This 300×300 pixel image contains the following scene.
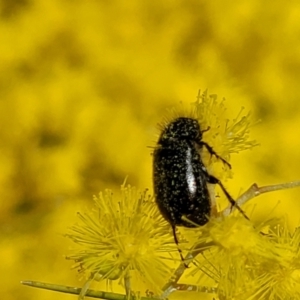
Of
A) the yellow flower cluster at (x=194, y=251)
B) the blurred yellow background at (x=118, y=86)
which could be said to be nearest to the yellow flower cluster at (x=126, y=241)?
the yellow flower cluster at (x=194, y=251)

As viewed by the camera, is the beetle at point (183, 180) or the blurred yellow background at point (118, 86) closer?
the beetle at point (183, 180)

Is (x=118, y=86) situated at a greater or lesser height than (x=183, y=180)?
greater

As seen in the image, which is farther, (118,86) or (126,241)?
(118,86)

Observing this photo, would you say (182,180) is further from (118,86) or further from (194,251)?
(118,86)

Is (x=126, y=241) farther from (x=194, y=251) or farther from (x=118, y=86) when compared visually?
(x=118, y=86)

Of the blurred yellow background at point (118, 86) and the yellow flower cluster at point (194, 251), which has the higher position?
the blurred yellow background at point (118, 86)

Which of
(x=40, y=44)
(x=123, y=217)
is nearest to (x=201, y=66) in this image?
(x=40, y=44)

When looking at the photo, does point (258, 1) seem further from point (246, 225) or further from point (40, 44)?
point (246, 225)

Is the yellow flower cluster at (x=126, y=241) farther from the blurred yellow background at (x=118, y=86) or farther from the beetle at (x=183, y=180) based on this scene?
the blurred yellow background at (x=118, y=86)

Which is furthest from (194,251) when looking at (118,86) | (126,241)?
(118,86)
